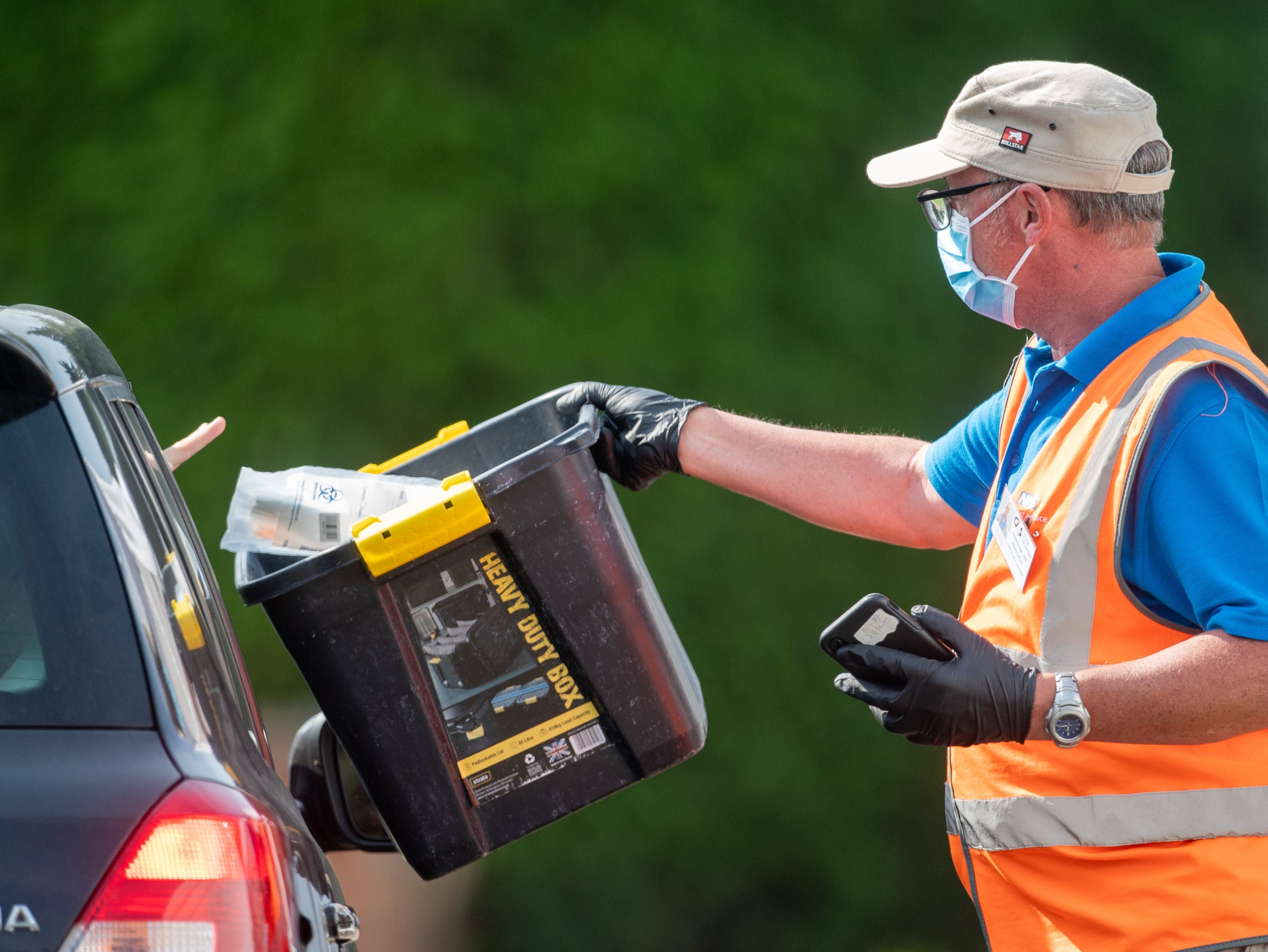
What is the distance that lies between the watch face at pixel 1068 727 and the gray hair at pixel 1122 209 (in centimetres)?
80

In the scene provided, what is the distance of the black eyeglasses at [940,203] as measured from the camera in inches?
83.5

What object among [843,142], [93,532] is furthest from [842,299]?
[93,532]

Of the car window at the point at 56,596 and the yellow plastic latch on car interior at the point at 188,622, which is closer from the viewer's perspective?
the car window at the point at 56,596

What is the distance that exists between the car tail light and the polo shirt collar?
1.40 m

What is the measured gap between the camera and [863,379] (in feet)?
13.0

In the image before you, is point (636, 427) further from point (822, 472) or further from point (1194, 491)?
point (1194, 491)

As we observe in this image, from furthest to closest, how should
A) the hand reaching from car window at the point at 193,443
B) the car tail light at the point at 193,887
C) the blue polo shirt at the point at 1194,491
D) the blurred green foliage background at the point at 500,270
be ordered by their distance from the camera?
the blurred green foliage background at the point at 500,270, the hand reaching from car window at the point at 193,443, the blue polo shirt at the point at 1194,491, the car tail light at the point at 193,887

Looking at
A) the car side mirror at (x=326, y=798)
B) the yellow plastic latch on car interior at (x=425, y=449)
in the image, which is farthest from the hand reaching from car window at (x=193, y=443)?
the car side mirror at (x=326, y=798)

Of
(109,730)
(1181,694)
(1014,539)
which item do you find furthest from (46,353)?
(1181,694)

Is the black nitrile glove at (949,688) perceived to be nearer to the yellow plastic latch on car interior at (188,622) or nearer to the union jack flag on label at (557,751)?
the union jack flag on label at (557,751)

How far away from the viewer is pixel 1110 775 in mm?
1770

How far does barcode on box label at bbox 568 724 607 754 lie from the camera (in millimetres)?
1907

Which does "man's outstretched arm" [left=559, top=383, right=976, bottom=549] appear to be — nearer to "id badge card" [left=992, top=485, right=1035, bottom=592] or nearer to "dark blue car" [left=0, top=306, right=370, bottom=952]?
"id badge card" [left=992, top=485, right=1035, bottom=592]

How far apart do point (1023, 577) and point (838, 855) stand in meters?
2.33
